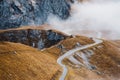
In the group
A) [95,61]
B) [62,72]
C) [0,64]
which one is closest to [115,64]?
[95,61]

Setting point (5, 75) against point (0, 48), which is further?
point (0, 48)

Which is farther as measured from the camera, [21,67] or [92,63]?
[92,63]

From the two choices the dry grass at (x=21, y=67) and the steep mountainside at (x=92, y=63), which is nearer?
the dry grass at (x=21, y=67)

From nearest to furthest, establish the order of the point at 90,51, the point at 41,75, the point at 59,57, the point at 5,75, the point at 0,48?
the point at 5,75 < the point at 41,75 < the point at 0,48 < the point at 59,57 < the point at 90,51

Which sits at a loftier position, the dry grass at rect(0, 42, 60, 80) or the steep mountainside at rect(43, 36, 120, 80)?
the dry grass at rect(0, 42, 60, 80)

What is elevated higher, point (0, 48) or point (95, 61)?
point (0, 48)

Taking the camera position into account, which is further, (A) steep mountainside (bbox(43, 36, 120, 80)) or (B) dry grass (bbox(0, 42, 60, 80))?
(A) steep mountainside (bbox(43, 36, 120, 80))

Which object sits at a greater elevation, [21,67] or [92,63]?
[21,67]

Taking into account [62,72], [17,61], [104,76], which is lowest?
[104,76]

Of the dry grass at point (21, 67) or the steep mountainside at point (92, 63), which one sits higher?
the dry grass at point (21, 67)

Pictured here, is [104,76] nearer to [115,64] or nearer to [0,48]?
[115,64]

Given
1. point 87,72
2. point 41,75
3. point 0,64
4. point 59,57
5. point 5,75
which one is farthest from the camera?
point 59,57
